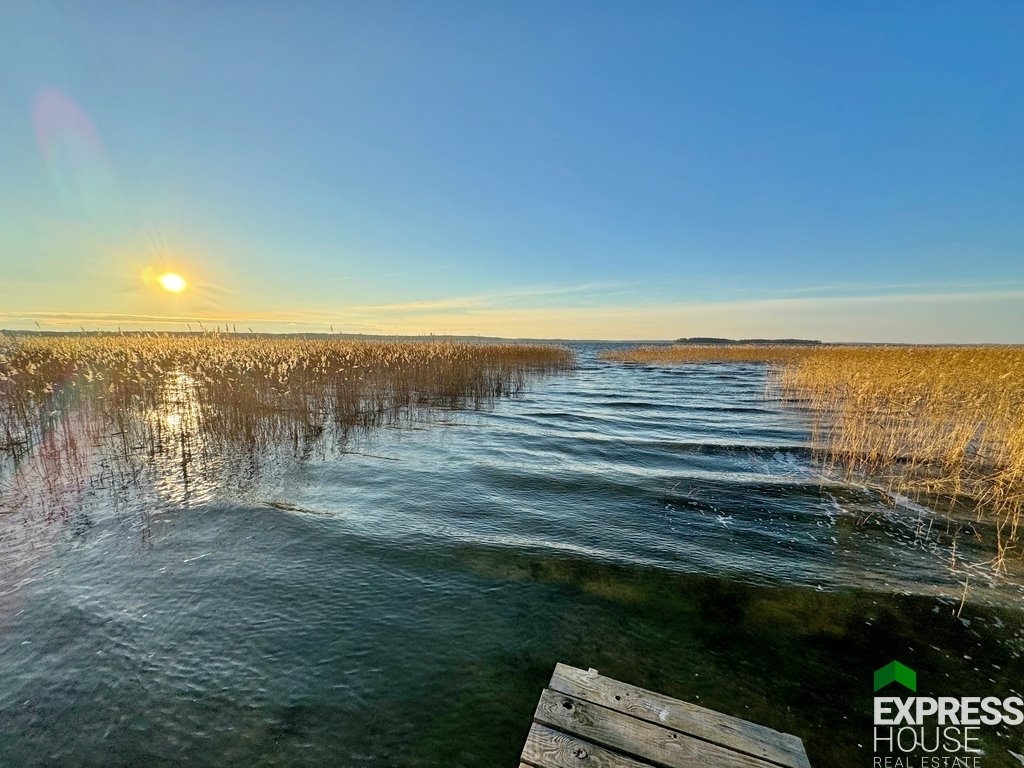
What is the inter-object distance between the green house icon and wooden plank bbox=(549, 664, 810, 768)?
2.14m

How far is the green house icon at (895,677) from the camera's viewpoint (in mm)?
3551

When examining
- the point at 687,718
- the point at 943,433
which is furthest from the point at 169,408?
the point at 943,433

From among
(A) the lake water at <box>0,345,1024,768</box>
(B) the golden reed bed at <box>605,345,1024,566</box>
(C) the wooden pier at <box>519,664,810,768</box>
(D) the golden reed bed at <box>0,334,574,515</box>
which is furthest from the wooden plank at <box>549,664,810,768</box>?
(D) the golden reed bed at <box>0,334,574,515</box>

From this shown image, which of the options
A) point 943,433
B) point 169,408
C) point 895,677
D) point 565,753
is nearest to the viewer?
point 565,753

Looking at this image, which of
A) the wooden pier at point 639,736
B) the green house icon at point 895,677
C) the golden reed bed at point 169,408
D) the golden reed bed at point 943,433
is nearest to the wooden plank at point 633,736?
the wooden pier at point 639,736

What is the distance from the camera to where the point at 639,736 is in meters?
2.20

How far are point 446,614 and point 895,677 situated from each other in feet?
12.9

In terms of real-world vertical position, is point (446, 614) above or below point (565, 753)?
below

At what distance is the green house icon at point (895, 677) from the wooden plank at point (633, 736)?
8.06 feet

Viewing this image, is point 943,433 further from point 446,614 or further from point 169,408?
point 169,408

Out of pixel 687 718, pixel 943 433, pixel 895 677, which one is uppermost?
pixel 687 718

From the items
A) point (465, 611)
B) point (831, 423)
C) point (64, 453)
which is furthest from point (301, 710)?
point (831, 423)

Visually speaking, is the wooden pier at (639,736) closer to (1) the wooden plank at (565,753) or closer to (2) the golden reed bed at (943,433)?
(1) the wooden plank at (565,753)

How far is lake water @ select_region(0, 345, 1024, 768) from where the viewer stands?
3111 millimetres
